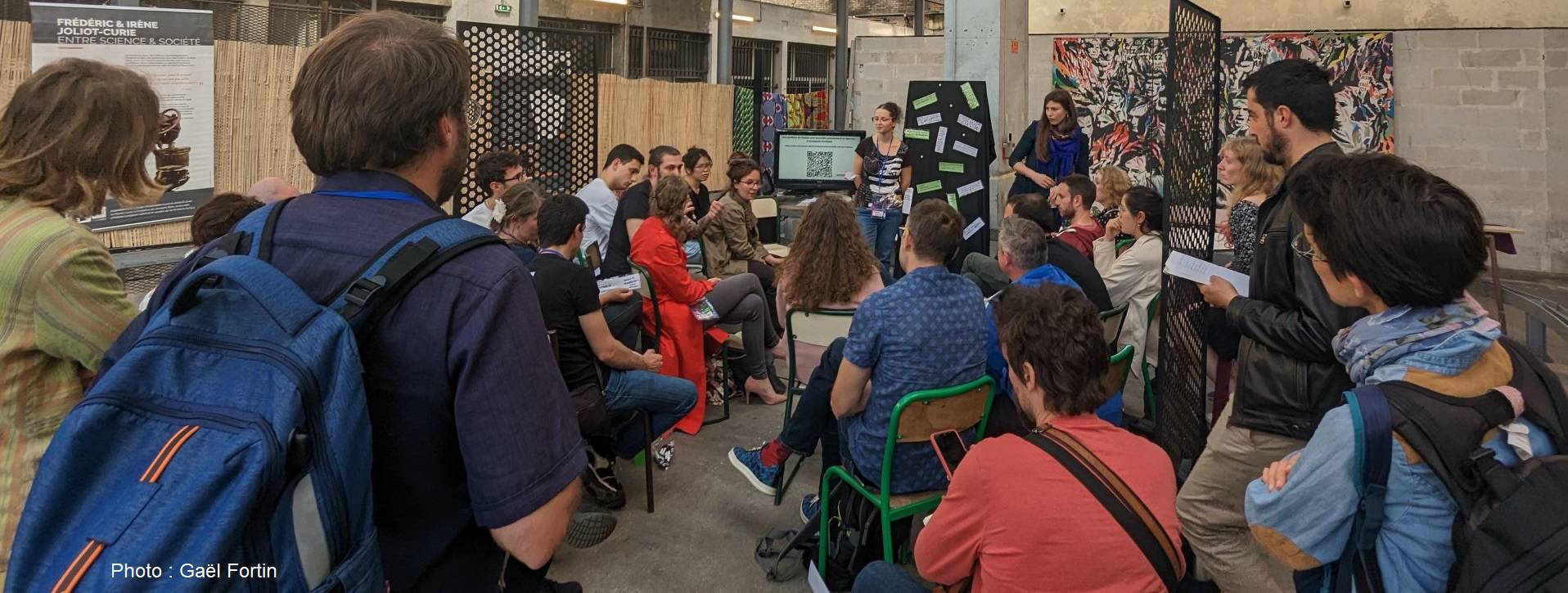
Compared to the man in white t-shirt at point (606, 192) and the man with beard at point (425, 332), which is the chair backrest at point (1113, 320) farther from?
the man with beard at point (425, 332)

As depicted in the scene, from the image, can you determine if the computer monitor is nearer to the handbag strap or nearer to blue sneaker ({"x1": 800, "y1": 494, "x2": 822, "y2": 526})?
blue sneaker ({"x1": 800, "y1": 494, "x2": 822, "y2": 526})

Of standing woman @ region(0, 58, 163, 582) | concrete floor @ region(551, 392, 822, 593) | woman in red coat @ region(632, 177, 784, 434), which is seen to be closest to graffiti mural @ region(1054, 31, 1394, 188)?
woman in red coat @ region(632, 177, 784, 434)

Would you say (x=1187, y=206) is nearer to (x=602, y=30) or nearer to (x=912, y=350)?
(x=912, y=350)

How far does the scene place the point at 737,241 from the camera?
6.20 metres

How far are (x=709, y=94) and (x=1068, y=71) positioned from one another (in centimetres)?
450

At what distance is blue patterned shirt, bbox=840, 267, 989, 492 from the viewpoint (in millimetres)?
2938

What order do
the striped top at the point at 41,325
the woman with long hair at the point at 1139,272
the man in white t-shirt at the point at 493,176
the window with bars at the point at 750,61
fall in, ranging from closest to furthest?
the striped top at the point at 41,325, the woman with long hair at the point at 1139,272, the man in white t-shirt at the point at 493,176, the window with bars at the point at 750,61

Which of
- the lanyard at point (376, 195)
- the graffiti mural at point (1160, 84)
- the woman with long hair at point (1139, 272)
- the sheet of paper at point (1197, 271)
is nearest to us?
the lanyard at point (376, 195)

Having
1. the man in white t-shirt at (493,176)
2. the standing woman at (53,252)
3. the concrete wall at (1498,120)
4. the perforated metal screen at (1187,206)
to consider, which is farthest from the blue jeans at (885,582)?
the concrete wall at (1498,120)

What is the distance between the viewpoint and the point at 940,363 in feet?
9.71

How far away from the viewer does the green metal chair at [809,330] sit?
4.04 meters

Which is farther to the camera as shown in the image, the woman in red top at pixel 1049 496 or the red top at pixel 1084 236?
the red top at pixel 1084 236

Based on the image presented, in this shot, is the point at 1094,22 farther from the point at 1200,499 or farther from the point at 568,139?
the point at 1200,499

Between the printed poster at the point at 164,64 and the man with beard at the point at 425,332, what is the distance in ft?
16.2
